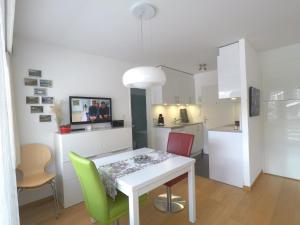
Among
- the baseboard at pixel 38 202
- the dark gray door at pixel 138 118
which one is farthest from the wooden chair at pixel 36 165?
the dark gray door at pixel 138 118

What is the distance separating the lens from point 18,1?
1.65 metres

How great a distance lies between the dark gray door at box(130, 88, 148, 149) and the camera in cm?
397

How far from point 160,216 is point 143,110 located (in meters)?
2.48

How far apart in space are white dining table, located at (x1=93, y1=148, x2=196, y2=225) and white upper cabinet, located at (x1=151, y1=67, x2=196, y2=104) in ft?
7.41

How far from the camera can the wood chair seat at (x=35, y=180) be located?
6.81 feet

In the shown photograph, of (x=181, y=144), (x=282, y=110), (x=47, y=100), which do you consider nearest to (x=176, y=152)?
(x=181, y=144)

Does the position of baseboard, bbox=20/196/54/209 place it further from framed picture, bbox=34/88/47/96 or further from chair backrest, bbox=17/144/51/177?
framed picture, bbox=34/88/47/96

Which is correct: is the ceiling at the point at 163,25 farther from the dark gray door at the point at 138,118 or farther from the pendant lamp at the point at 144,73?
the dark gray door at the point at 138,118

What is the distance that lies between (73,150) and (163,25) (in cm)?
218

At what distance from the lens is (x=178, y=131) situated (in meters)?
4.12

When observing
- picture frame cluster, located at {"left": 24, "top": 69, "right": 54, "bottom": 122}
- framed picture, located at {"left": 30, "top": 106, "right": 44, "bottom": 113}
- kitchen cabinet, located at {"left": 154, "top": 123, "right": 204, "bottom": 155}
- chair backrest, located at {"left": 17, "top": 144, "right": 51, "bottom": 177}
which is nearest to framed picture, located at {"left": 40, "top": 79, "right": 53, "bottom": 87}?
picture frame cluster, located at {"left": 24, "top": 69, "right": 54, "bottom": 122}

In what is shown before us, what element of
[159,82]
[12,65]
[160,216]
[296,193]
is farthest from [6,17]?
[296,193]

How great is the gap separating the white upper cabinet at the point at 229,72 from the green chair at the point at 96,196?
2391 mm

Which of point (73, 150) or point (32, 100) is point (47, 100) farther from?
point (73, 150)
